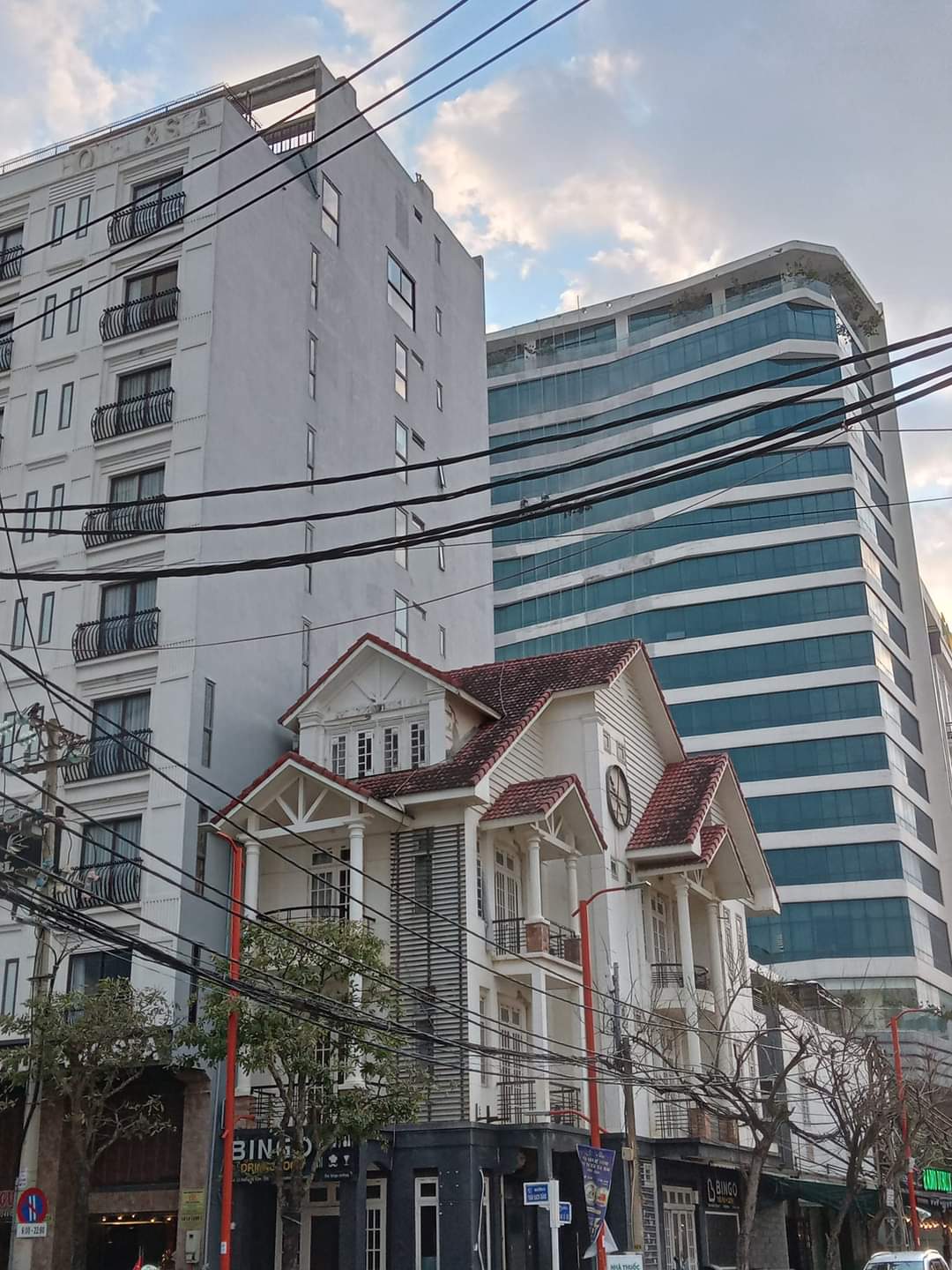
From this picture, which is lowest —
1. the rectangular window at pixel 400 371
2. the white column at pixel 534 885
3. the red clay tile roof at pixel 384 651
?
the white column at pixel 534 885

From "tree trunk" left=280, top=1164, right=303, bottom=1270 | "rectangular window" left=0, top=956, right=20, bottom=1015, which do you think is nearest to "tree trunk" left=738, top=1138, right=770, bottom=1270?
"tree trunk" left=280, top=1164, right=303, bottom=1270

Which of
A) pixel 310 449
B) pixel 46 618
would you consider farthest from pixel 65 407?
pixel 310 449

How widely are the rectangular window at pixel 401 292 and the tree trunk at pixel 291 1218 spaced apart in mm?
32526

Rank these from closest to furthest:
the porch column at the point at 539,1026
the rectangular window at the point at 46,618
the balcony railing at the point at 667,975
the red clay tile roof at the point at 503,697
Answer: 1. the porch column at the point at 539,1026
2. the red clay tile roof at the point at 503,697
3. the balcony railing at the point at 667,975
4. the rectangular window at the point at 46,618

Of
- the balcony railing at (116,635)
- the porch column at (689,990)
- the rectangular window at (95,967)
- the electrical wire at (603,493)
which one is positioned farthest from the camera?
the porch column at (689,990)

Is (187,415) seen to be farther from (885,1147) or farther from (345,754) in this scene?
(885,1147)

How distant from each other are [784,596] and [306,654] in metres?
47.5

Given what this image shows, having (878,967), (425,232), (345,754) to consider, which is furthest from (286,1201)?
(878,967)

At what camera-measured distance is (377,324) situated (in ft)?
169

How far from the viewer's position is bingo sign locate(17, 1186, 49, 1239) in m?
21.6

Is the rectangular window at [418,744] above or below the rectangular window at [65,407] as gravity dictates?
below

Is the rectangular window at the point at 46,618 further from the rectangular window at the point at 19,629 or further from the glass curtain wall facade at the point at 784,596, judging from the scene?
the glass curtain wall facade at the point at 784,596

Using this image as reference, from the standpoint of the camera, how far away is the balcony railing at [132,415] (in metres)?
41.0

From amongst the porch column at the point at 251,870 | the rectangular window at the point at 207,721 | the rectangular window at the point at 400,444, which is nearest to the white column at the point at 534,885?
the porch column at the point at 251,870
